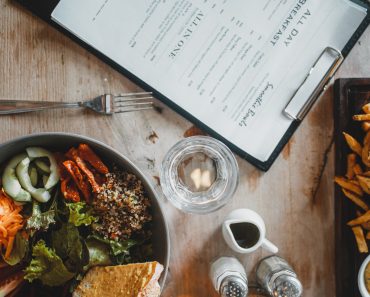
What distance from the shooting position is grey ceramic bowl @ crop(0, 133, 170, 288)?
3.11ft

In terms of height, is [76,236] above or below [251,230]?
below

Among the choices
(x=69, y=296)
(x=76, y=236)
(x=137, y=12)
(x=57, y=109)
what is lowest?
(x=69, y=296)

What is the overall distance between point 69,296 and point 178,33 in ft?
2.06

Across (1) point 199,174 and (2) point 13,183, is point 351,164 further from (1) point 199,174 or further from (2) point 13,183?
(2) point 13,183

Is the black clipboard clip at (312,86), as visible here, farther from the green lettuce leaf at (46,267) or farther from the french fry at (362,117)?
the green lettuce leaf at (46,267)

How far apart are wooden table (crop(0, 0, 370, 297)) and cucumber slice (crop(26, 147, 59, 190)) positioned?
0.11m

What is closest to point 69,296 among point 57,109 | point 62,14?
point 57,109

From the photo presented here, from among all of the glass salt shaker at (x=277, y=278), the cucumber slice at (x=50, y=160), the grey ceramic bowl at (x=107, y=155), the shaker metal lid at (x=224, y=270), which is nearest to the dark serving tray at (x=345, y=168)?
the glass salt shaker at (x=277, y=278)

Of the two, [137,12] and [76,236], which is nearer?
[76,236]

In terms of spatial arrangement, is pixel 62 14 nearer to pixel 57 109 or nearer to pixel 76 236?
pixel 57 109

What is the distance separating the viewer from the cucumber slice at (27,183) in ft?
3.32

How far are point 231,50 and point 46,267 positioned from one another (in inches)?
24.3

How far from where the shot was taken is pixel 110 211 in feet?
3.34

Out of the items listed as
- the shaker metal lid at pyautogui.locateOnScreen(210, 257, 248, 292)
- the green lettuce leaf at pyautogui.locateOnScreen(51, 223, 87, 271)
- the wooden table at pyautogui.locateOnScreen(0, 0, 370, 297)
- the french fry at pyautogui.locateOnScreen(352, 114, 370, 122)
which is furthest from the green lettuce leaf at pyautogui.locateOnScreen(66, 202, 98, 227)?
the french fry at pyautogui.locateOnScreen(352, 114, 370, 122)
